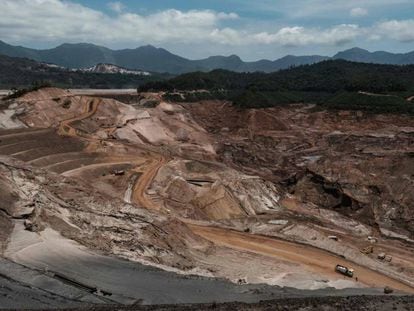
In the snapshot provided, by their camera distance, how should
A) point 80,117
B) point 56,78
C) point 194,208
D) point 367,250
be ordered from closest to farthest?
point 367,250
point 194,208
point 80,117
point 56,78

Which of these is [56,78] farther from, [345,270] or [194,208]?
[345,270]

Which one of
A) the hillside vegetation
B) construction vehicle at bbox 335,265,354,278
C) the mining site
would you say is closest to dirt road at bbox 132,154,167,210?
the mining site

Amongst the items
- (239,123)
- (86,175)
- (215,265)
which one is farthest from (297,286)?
(239,123)

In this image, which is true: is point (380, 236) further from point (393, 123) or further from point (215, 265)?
point (393, 123)

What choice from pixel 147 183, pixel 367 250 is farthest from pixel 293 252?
pixel 147 183

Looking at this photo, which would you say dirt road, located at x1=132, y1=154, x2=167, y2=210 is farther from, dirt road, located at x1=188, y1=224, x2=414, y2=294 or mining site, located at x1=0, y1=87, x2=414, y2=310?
dirt road, located at x1=188, y1=224, x2=414, y2=294

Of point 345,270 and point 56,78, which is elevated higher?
point 56,78

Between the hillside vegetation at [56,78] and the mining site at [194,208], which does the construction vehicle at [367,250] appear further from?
the hillside vegetation at [56,78]
